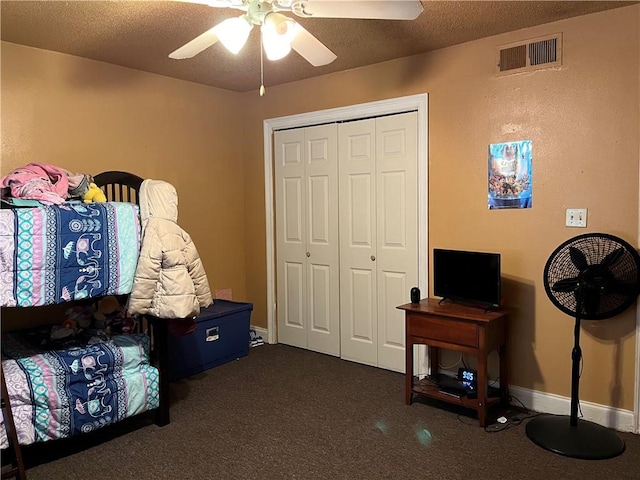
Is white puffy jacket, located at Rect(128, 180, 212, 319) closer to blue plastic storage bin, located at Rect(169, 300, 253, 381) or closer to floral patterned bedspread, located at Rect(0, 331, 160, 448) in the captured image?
floral patterned bedspread, located at Rect(0, 331, 160, 448)

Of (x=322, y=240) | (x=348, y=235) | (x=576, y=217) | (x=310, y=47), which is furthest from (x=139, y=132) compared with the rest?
(x=576, y=217)

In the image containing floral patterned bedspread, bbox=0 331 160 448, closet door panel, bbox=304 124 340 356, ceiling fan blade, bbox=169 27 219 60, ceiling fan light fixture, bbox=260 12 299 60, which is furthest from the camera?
closet door panel, bbox=304 124 340 356

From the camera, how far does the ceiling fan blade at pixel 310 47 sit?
238cm

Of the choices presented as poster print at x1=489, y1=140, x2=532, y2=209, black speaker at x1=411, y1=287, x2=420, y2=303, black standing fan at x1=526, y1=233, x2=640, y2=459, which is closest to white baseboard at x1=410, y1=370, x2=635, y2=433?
black standing fan at x1=526, y1=233, x2=640, y2=459

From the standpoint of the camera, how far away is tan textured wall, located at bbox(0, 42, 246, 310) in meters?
3.34

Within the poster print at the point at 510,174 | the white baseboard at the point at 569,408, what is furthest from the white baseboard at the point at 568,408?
the poster print at the point at 510,174

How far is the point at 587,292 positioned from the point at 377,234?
163cm

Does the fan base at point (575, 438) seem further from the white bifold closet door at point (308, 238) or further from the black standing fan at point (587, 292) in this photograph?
the white bifold closet door at point (308, 238)

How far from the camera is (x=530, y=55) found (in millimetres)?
3104

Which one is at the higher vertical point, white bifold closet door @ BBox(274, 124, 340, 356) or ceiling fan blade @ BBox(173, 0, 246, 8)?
ceiling fan blade @ BBox(173, 0, 246, 8)

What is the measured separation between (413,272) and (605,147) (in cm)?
150

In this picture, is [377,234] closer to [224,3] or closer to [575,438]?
[575,438]

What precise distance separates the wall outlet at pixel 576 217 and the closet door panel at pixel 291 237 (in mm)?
2150

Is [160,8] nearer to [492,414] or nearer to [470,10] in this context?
[470,10]
